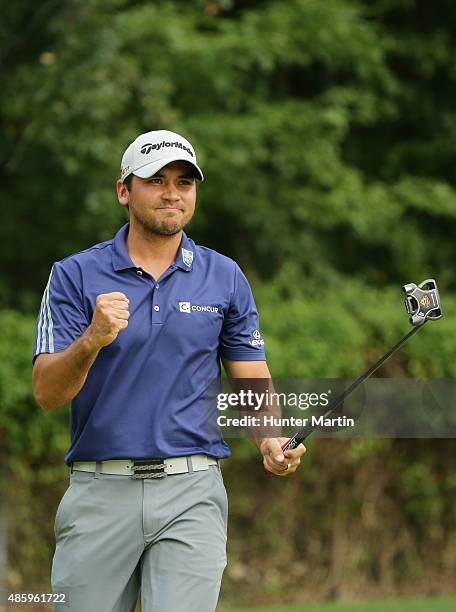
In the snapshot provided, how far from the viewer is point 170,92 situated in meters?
11.3

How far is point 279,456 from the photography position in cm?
396

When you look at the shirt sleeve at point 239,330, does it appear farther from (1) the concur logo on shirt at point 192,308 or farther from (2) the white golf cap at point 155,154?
(2) the white golf cap at point 155,154

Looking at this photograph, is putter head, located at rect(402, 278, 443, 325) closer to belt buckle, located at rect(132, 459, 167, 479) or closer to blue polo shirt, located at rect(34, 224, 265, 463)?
blue polo shirt, located at rect(34, 224, 265, 463)

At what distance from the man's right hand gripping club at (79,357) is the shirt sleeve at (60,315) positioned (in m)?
0.06

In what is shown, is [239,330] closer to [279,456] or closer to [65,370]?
[279,456]

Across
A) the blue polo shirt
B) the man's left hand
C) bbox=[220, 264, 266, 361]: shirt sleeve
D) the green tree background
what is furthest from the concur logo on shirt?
Answer: the green tree background

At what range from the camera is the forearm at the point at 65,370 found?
3625 mm

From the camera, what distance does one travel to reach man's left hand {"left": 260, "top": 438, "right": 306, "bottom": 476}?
394cm

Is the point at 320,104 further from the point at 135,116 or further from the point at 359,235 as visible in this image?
the point at 135,116

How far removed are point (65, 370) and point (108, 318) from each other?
26 cm

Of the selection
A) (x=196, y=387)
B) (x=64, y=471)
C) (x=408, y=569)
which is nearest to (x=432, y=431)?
(x=196, y=387)

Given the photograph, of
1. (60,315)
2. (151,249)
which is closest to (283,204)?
(151,249)

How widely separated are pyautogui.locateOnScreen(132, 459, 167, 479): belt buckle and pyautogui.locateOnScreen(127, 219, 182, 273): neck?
0.65m

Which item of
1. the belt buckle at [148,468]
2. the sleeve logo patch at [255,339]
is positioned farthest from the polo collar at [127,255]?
the belt buckle at [148,468]
